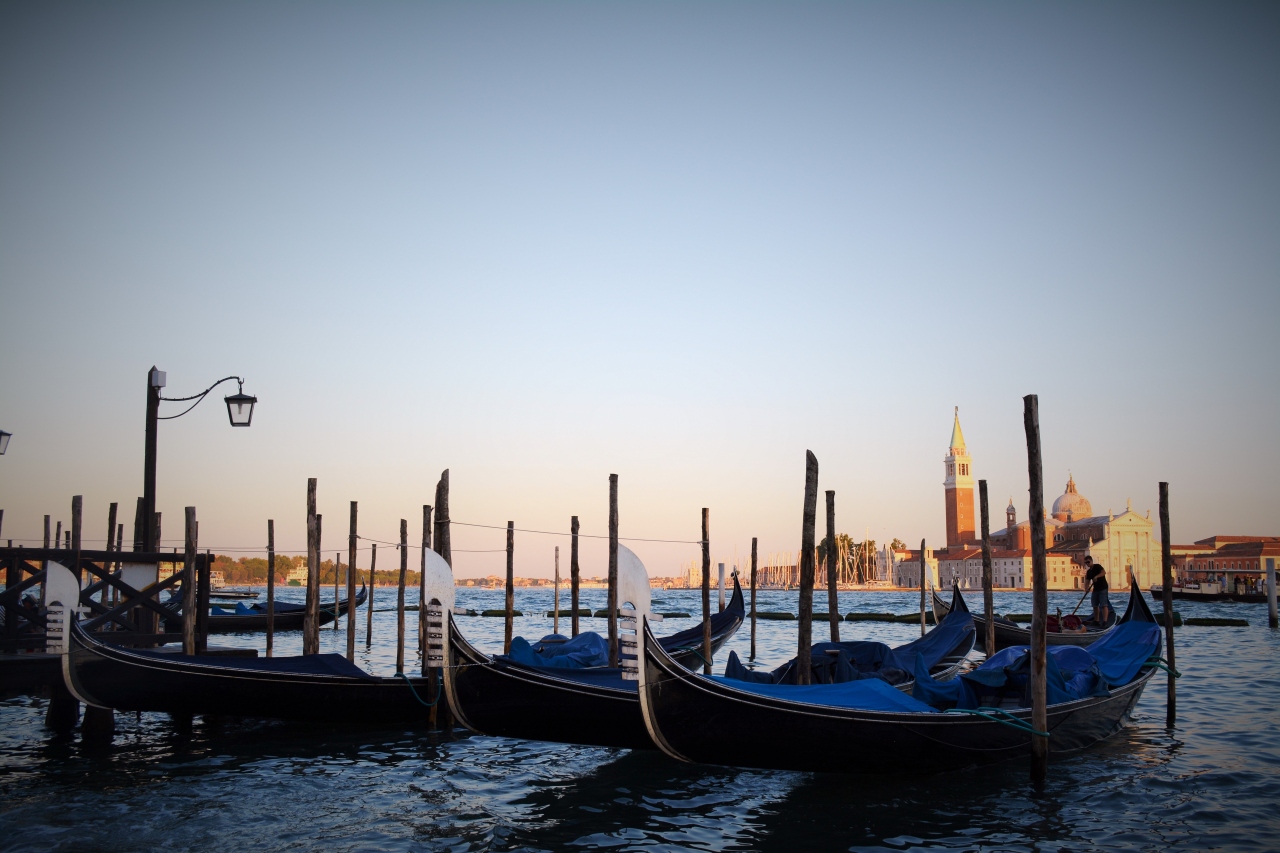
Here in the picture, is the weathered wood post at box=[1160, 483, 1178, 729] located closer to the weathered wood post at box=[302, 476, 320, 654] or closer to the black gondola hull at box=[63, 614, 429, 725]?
the black gondola hull at box=[63, 614, 429, 725]

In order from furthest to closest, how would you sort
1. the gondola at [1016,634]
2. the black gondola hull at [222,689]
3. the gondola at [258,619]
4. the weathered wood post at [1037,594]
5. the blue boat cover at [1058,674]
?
the gondola at [258,619] < the gondola at [1016,634] < the black gondola hull at [222,689] < the blue boat cover at [1058,674] < the weathered wood post at [1037,594]

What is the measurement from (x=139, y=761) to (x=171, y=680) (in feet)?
2.25

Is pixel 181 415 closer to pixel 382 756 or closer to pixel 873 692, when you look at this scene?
pixel 382 756

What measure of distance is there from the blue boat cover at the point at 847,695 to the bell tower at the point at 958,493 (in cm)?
8496

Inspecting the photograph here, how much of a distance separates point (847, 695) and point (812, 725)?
0.42 m

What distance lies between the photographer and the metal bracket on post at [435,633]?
7711 mm

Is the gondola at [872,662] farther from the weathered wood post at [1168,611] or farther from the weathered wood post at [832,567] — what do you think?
the weathered wood post at [1168,611]

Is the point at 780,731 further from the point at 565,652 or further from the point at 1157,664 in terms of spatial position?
the point at 1157,664

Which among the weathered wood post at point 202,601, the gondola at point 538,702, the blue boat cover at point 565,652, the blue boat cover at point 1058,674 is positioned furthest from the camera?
the weathered wood post at point 202,601

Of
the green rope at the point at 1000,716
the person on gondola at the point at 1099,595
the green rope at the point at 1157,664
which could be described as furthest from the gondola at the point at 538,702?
the person on gondola at the point at 1099,595

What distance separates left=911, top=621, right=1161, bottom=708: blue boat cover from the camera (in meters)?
7.09

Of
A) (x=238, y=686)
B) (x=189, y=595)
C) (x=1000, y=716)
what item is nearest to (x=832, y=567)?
(x=1000, y=716)

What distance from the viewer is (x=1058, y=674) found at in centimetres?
745

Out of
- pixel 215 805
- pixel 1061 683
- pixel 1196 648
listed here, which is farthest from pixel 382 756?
pixel 1196 648
